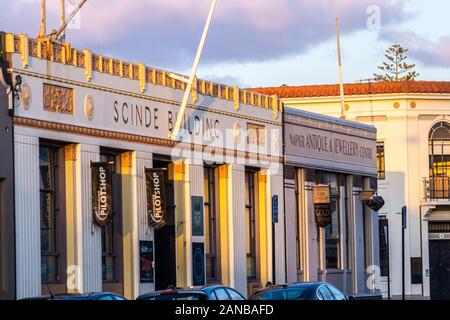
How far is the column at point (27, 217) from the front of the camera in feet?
110

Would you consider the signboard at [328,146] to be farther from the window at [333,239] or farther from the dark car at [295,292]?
the dark car at [295,292]

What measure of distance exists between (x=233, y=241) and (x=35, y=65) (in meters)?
13.2

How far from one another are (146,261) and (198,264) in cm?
335

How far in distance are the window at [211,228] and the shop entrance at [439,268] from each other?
2450 cm

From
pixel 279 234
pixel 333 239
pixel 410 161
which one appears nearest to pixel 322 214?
pixel 333 239

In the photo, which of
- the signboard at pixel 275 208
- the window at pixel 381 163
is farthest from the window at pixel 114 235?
the window at pixel 381 163

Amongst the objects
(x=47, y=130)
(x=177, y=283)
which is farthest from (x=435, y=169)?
(x=47, y=130)

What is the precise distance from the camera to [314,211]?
51.7 metres

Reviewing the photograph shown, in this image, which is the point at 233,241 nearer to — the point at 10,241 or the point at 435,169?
the point at 10,241

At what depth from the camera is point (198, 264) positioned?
140ft

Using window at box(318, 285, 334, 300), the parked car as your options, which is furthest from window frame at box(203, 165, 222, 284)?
the parked car

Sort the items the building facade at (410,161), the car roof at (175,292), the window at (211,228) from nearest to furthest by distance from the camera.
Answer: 1. the car roof at (175,292)
2. the window at (211,228)
3. the building facade at (410,161)

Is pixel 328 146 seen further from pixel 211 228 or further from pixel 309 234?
pixel 211 228

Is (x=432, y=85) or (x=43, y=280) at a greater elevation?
(x=432, y=85)
